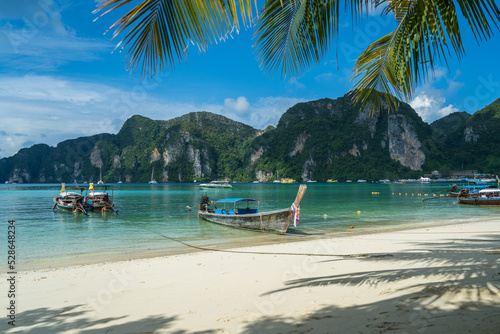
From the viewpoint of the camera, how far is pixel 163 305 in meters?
5.07

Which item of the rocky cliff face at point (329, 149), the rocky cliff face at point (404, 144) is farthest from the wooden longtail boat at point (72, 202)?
the rocky cliff face at point (404, 144)

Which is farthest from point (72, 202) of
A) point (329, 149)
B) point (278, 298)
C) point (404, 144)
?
point (404, 144)

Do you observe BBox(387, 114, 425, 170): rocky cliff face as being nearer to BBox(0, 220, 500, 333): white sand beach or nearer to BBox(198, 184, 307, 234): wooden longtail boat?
BBox(198, 184, 307, 234): wooden longtail boat

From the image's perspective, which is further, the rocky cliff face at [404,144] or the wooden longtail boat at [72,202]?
the rocky cliff face at [404,144]

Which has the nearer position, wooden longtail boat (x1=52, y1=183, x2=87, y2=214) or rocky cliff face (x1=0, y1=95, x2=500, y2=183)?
wooden longtail boat (x1=52, y1=183, x2=87, y2=214)

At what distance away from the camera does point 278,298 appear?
4891mm

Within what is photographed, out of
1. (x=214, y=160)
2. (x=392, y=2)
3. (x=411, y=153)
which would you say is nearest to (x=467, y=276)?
(x=392, y=2)

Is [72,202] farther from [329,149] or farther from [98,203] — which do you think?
[329,149]

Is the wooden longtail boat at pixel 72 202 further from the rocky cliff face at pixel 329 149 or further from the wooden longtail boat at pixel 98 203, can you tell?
the rocky cliff face at pixel 329 149

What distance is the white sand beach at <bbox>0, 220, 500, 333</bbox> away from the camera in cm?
354

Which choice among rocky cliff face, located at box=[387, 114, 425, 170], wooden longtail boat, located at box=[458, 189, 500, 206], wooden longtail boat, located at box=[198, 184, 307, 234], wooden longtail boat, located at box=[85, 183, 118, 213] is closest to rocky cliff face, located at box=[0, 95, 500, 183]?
rocky cliff face, located at box=[387, 114, 425, 170]

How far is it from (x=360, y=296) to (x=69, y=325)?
4260 mm

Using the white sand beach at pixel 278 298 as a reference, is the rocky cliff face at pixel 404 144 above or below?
above

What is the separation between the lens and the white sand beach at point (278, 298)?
354 centimetres
